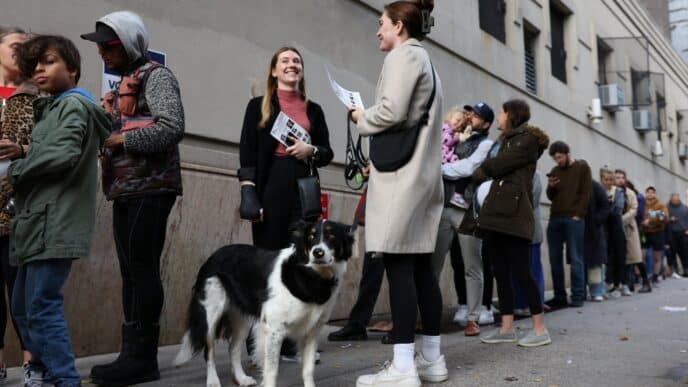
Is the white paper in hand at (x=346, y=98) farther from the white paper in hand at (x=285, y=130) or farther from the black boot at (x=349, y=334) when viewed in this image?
the black boot at (x=349, y=334)

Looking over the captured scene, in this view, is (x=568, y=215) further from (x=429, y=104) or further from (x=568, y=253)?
(x=429, y=104)

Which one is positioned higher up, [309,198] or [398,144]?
[398,144]

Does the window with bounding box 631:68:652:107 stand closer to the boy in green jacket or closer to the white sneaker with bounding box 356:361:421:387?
the white sneaker with bounding box 356:361:421:387

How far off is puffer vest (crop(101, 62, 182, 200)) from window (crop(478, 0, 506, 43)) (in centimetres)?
908

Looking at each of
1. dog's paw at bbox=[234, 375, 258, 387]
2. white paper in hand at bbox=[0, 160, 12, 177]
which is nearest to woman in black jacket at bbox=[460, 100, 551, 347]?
dog's paw at bbox=[234, 375, 258, 387]

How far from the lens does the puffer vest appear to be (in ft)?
12.9

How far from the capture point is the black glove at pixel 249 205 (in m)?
4.50

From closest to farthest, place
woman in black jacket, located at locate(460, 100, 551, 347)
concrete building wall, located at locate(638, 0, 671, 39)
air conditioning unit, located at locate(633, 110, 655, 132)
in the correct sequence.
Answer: woman in black jacket, located at locate(460, 100, 551, 347), air conditioning unit, located at locate(633, 110, 655, 132), concrete building wall, located at locate(638, 0, 671, 39)

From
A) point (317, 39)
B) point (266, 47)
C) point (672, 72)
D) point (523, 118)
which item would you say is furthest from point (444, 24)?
point (672, 72)

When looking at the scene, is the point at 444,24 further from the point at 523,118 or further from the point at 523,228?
the point at 523,228

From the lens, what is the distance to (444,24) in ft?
34.8

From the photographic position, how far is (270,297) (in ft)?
12.3

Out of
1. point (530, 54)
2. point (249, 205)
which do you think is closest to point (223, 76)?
point (249, 205)

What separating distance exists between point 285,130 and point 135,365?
67.9 inches
